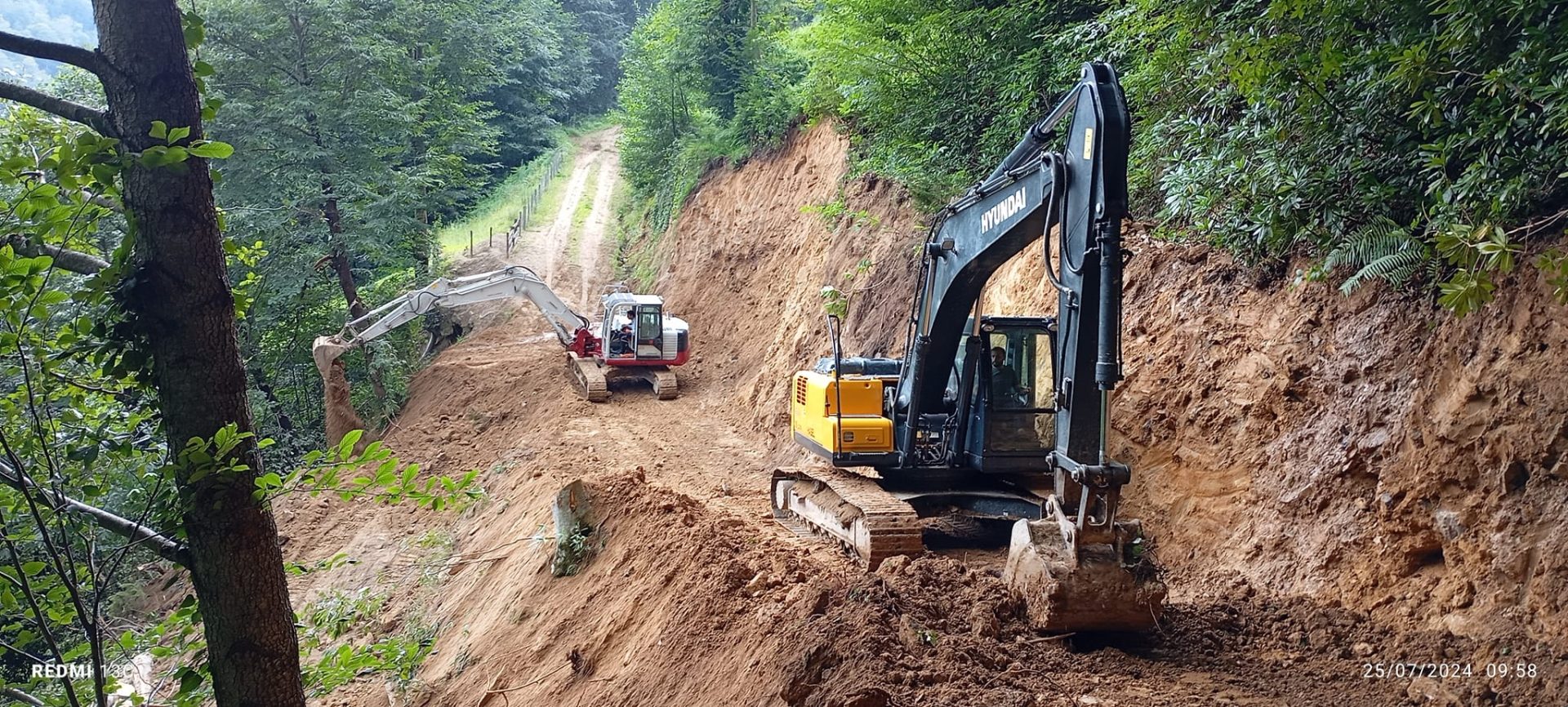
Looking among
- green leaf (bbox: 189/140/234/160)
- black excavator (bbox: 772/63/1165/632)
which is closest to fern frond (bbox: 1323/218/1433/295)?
black excavator (bbox: 772/63/1165/632)

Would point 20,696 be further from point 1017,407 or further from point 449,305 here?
point 449,305

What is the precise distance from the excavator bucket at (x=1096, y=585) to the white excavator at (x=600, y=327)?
1247cm

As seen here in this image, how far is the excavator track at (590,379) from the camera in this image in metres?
16.8

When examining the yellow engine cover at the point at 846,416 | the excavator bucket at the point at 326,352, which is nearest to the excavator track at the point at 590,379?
the excavator bucket at the point at 326,352

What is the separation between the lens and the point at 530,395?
17531mm

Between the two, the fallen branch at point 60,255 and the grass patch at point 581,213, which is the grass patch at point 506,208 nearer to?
the grass patch at point 581,213

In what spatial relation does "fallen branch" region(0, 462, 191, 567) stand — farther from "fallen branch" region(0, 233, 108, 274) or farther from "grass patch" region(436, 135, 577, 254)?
"grass patch" region(436, 135, 577, 254)

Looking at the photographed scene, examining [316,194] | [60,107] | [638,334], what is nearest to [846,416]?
[60,107]

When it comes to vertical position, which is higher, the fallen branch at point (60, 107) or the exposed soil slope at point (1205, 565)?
the fallen branch at point (60, 107)

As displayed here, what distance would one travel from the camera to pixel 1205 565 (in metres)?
7.02

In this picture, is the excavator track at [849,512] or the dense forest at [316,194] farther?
the excavator track at [849,512]

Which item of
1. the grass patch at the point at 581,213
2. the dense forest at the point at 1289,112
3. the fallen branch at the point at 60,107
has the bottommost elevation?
the fallen branch at the point at 60,107
